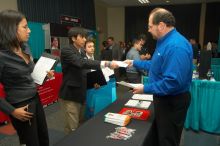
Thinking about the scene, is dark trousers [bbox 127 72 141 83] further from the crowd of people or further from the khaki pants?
the crowd of people

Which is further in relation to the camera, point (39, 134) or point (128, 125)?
point (128, 125)

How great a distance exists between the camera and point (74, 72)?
91.0 inches

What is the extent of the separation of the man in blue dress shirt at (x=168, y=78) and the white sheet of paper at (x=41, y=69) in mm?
702

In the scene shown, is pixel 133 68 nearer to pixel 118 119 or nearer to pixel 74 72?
pixel 74 72

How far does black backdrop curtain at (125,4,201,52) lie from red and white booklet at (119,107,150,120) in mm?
8922

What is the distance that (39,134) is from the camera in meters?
1.61

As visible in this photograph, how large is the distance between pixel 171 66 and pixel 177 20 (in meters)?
9.41

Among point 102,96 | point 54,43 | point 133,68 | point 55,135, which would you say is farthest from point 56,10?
point 55,135

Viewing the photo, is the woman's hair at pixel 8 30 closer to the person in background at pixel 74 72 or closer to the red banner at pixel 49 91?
the person in background at pixel 74 72

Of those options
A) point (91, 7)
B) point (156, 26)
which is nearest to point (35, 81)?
point (156, 26)

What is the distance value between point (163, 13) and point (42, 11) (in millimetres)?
4998

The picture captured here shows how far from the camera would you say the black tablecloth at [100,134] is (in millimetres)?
1434

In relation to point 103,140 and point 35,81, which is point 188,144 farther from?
point 35,81

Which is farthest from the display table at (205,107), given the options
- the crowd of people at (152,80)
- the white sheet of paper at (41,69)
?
the white sheet of paper at (41,69)
